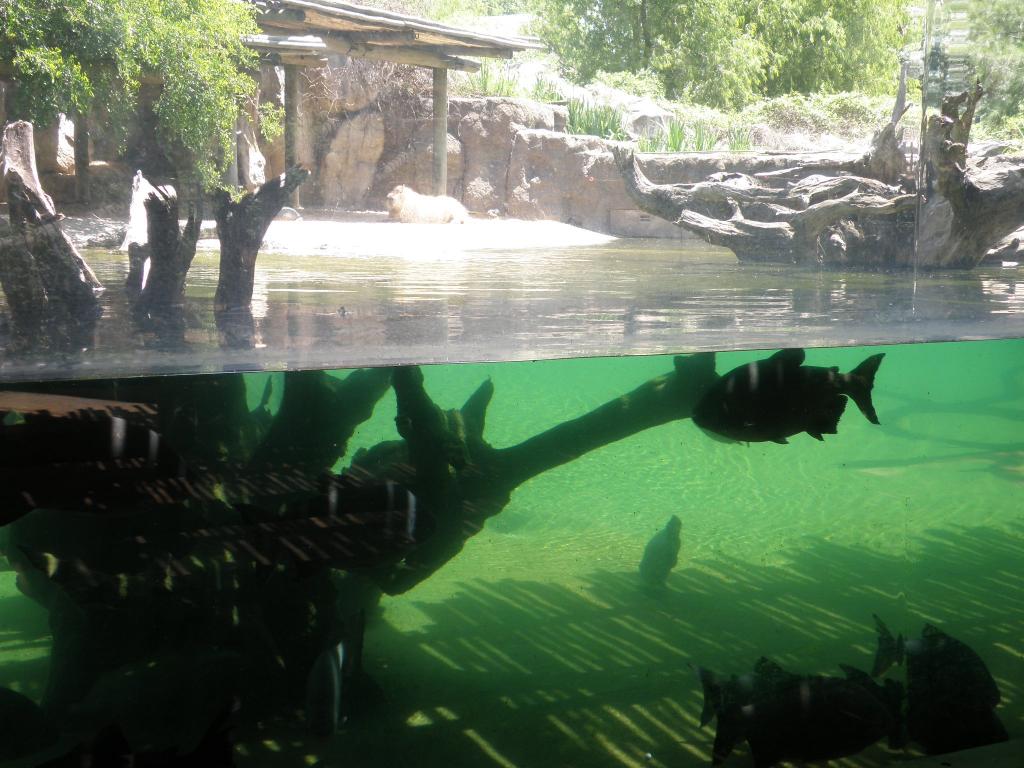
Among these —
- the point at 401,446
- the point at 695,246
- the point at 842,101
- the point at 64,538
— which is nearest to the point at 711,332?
the point at 695,246

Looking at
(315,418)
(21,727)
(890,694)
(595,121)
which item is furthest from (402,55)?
(890,694)

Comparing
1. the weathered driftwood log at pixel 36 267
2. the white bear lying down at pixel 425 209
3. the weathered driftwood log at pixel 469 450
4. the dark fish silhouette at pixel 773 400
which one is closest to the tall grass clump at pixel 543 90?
the white bear lying down at pixel 425 209

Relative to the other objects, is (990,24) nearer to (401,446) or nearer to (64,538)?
(401,446)

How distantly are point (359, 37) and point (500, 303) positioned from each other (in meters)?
1.06

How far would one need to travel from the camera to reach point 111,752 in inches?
91.3

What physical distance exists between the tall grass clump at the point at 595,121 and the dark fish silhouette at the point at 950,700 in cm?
259

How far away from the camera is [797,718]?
2.98 m

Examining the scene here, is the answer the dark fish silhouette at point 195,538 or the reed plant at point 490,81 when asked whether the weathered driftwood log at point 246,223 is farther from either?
the dark fish silhouette at point 195,538

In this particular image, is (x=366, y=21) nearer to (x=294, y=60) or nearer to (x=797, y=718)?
(x=294, y=60)

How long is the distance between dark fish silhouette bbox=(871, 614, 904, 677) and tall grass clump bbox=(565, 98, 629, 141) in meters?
2.50

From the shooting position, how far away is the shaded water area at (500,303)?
2.48m

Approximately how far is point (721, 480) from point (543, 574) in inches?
39.1

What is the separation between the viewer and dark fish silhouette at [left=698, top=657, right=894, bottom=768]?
298 cm

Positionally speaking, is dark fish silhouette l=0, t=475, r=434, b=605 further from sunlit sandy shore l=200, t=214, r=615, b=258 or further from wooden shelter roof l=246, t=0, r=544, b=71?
wooden shelter roof l=246, t=0, r=544, b=71
